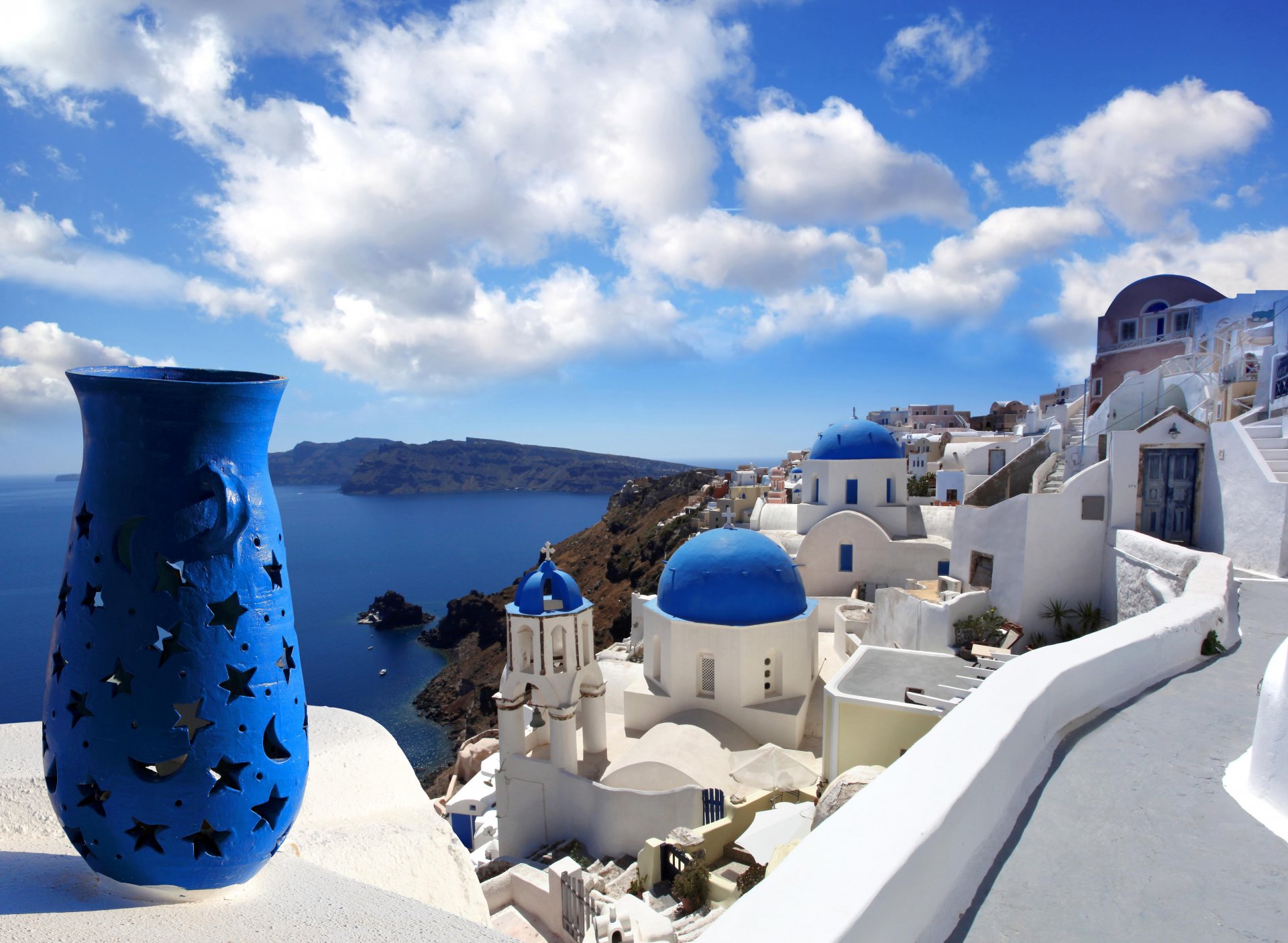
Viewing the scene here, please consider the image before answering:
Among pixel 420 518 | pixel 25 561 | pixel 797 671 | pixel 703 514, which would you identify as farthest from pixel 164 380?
pixel 420 518

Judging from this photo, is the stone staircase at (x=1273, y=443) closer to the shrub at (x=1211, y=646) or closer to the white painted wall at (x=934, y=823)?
the shrub at (x=1211, y=646)

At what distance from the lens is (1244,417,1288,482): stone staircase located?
8.73 metres

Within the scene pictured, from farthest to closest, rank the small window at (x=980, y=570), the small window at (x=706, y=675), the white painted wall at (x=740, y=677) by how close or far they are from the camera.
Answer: the small window at (x=706, y=675) → the white painted wall at (x=740, y=677) → the small window at (x=980, y=570)

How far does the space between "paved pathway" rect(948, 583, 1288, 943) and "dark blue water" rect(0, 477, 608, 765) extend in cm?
320

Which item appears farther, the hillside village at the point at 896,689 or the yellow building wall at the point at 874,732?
the yellow building wall at the point at 874,732

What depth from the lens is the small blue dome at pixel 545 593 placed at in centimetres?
1102

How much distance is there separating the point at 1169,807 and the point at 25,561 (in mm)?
95394

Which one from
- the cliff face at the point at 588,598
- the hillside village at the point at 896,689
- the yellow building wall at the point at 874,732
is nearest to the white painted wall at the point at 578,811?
the hillside village at the point at 896,689

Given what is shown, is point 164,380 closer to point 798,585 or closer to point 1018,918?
point 1018,918

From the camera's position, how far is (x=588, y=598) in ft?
125

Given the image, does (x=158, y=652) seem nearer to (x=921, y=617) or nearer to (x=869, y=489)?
(x=921, y=617)

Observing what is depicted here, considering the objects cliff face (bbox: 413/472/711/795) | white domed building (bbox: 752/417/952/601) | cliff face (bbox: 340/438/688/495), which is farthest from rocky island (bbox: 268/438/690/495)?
white domed building (bbox: 752/417/952/601)

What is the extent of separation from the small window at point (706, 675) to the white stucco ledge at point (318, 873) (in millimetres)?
8254

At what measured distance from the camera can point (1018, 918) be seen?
211 cm
